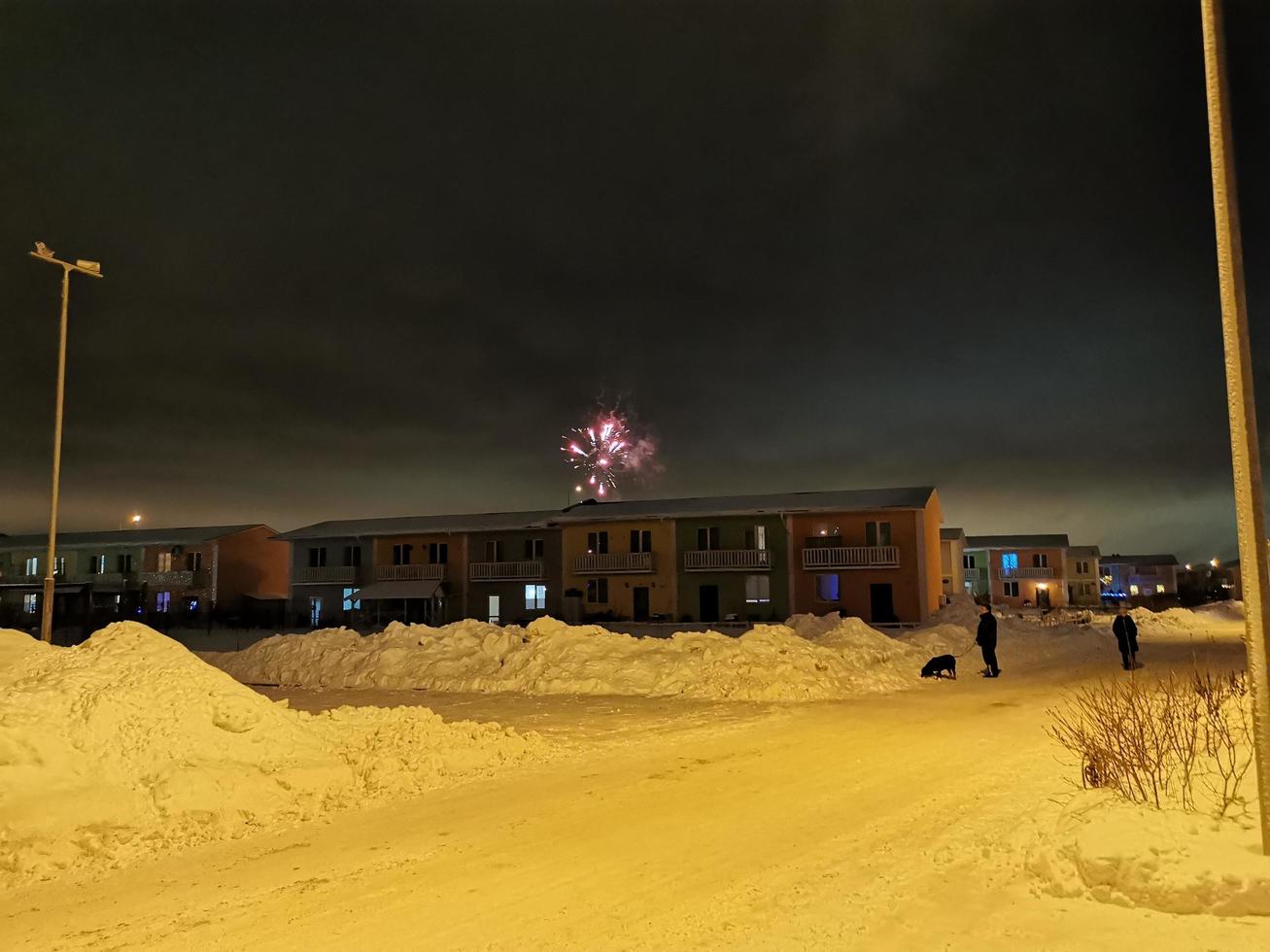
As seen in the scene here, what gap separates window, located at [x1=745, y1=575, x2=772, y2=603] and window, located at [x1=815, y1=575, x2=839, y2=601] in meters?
2.27

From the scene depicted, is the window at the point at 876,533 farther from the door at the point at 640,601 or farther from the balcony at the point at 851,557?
the door at the point at 640,601

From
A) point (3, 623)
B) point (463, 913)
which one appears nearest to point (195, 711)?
point (463, 913)

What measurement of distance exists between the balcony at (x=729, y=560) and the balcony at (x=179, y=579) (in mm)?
33105

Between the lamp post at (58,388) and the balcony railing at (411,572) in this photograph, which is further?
the balcony railing at (411,572)

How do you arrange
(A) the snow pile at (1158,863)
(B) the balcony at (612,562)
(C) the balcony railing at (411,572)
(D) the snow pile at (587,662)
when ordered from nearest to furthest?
1. (A) the snow pile at (1158,863)
2. (D) the snow pile at (587,662)
3. (B) the balcony at (612,562)
4. (C) the balcony railing at (411,572)

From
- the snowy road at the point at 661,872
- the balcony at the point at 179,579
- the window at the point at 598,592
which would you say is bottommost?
the snowy road at the point at 661,872

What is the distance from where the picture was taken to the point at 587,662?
66.9ft

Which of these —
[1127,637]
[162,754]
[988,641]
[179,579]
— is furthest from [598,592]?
[162,754]

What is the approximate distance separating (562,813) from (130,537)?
192ft

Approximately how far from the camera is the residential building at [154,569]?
54.8 m

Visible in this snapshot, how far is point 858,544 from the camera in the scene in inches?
1604

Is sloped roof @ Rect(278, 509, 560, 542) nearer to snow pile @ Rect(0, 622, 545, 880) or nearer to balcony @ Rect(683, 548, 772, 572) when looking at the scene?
balcony @ Rect(683, 548, 772, 572)

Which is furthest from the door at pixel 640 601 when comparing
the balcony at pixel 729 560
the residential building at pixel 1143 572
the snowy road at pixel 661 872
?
the residential building at pixel 1143 572

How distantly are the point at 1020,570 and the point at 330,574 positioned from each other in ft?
178
